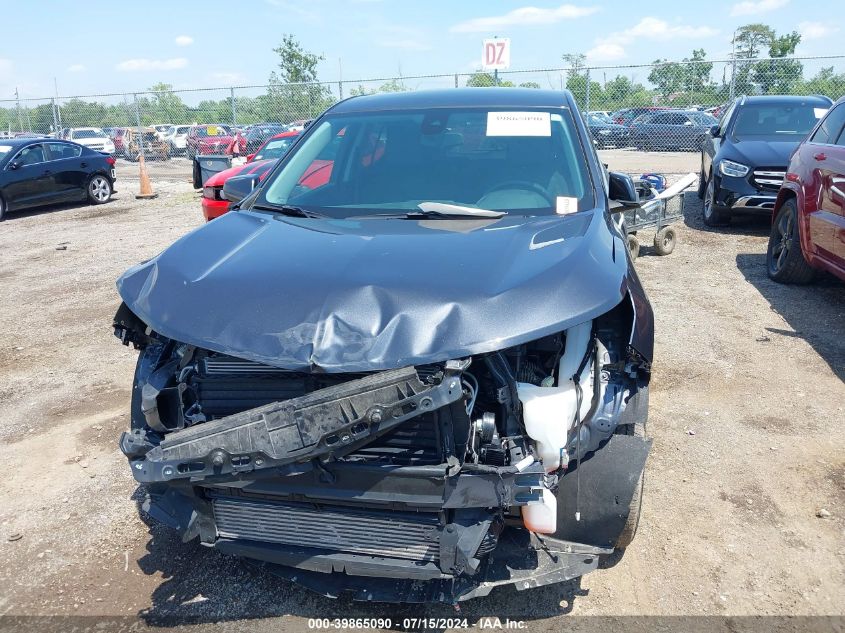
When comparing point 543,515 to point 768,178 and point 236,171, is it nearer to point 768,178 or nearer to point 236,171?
point 768,178

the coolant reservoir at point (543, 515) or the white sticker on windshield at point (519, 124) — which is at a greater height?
the white sticker on windshield at point (519, 124)

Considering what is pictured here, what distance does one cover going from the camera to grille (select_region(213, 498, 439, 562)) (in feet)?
7.68

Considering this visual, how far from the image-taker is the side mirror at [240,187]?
162 inches

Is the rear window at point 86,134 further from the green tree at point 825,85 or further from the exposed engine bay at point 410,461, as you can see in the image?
the exposed engine bay at point 410,461

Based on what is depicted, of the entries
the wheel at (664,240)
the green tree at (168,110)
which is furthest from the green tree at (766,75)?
the green tree at (168,110)

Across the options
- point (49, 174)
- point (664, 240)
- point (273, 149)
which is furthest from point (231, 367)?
point (49, 174)

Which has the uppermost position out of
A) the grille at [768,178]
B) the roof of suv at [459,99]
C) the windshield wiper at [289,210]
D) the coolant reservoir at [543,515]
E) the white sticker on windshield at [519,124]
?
the roof of suv at [459,99]

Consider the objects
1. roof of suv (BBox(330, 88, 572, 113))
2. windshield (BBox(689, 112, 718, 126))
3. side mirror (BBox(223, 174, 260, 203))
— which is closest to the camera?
roof of suv (BBox(330, 88, 572, 113))

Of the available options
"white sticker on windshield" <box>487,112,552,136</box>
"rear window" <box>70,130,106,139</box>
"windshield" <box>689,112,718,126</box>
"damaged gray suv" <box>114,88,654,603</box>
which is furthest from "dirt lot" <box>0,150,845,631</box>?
"rear window" <box>70,130,106,139</box>

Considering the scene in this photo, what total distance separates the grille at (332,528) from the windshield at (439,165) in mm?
1501

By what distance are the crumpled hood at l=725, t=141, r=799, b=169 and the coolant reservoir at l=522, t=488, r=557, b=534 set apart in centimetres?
781

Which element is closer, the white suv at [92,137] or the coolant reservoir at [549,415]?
the coolant reservoir at [549,415]

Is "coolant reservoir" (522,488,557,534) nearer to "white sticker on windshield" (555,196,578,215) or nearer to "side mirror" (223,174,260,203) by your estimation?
Answer: "white sticker on windshield" (555,196,578,215)

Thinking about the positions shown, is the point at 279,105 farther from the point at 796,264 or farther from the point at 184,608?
the point at 184,608
